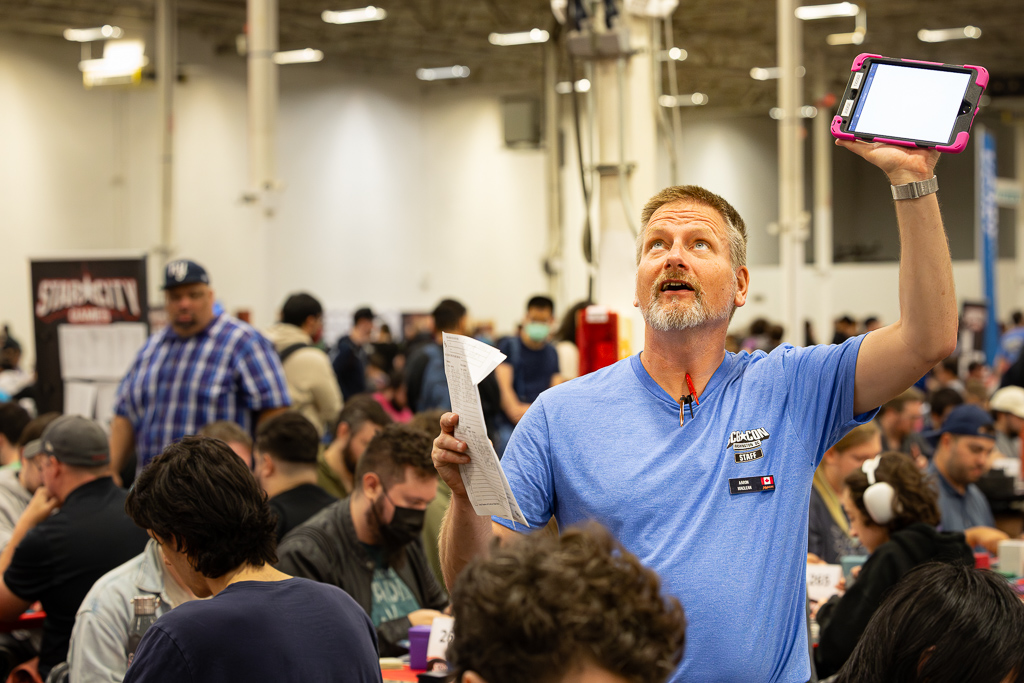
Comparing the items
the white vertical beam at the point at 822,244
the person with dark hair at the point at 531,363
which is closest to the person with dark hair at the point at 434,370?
the person with dark hair at the point at 531,363

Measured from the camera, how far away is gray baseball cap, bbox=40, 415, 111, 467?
133 inches

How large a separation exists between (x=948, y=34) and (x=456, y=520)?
18587 mm

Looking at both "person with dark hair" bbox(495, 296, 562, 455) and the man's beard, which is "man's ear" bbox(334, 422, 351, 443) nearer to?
"person with dark hair" bbox(495, 296, 562, 455)

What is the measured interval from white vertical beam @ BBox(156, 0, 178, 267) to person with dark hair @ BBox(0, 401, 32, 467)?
28.6 ft

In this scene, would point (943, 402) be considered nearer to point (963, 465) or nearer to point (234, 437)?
point (963, 465)

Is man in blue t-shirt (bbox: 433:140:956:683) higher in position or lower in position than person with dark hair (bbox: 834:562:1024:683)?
higher

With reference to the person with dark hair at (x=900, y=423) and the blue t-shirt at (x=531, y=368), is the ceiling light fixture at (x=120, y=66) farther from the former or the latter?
the person with dark hair at (x=900, y=423)

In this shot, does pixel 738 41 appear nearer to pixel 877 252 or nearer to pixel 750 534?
pixel 877 252

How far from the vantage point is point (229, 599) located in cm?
198

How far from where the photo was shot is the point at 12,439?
5.44 metres

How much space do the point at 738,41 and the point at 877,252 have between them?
6.95 m

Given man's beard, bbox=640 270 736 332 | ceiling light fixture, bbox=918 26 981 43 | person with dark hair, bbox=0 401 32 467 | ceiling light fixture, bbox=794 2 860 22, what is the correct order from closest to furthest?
man's beard, bbox=640 270 736 332 → person with dark hair, bbox=0 401 32 467 → ceiling light fixture, bbox=794 2 860 22 → ceiling light fixture, bbox=918 26 981 43

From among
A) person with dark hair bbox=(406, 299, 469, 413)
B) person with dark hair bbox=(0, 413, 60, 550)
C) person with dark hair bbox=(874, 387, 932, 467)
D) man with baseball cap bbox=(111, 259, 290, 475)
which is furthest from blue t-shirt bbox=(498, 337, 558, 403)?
person with dark hair bbox=(0, 413, 60, 550)

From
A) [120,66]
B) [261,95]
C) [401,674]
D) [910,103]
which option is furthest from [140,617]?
[120,66]
